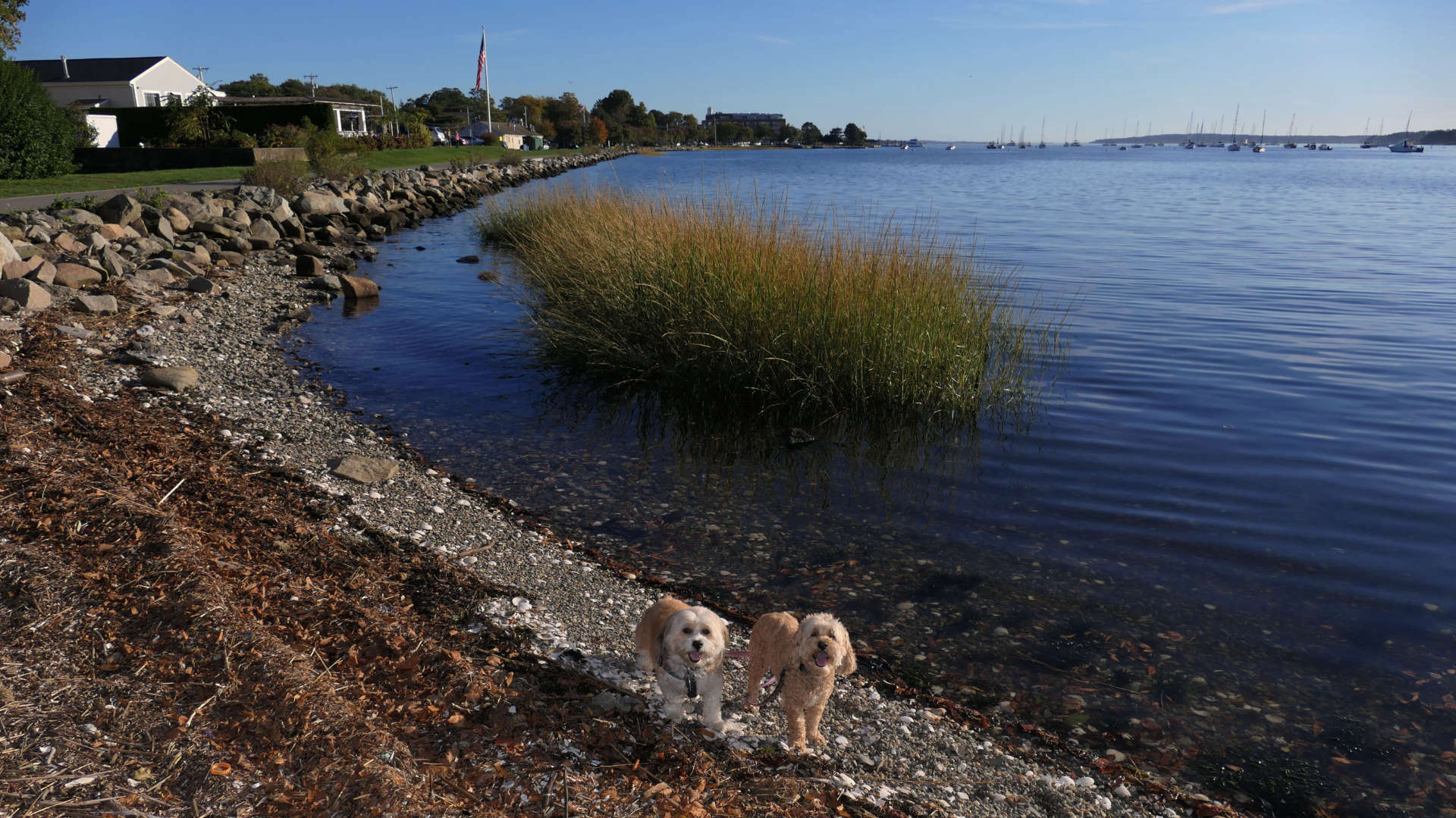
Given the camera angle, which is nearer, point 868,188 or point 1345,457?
point 1345,457

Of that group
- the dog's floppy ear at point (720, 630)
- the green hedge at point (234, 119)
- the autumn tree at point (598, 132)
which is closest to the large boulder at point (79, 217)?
the dog's floppy ear at point (720, 630)

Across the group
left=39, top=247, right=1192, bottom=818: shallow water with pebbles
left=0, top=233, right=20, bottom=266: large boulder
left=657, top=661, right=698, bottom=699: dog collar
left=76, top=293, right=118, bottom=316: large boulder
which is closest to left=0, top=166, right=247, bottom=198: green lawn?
left=0, top=233, right=20, bottom=266: large boulder

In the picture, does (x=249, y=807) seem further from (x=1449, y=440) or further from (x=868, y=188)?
(x=868, y=188)

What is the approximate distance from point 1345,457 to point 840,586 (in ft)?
20.9

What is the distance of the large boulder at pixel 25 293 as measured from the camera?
11.0m

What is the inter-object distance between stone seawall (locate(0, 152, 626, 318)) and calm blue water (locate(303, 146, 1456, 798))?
2.76 metres

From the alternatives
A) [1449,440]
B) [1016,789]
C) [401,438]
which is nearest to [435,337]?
[401,438]

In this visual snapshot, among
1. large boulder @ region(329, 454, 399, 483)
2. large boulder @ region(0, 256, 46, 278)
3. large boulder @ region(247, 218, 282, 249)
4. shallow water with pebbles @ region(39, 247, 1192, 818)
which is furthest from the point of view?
large boulder @ region(247, 218, 282, 249)

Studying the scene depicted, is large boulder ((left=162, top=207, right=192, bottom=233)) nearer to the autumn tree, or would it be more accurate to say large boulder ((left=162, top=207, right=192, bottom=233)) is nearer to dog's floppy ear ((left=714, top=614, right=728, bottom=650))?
dog's floppy ear ((left=714, top=614, right=728, bottom=650))

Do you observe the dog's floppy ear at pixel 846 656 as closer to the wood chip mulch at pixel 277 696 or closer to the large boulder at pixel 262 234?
the wood chip mulch at pixel 277 696

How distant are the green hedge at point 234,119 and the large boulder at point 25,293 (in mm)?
34112

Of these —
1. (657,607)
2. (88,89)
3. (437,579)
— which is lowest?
(437,579)

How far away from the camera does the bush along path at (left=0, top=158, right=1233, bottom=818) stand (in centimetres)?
323

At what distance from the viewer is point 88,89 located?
60.1 meters
